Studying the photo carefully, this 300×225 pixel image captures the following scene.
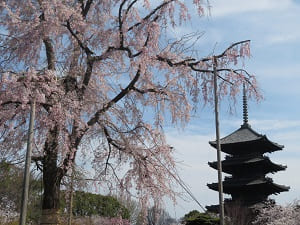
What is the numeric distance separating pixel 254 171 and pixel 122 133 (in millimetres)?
26924

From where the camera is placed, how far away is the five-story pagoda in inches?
1339

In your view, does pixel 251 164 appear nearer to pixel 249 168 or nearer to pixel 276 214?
pixel 249 168

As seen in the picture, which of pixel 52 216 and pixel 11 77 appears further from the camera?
pixel 52 216

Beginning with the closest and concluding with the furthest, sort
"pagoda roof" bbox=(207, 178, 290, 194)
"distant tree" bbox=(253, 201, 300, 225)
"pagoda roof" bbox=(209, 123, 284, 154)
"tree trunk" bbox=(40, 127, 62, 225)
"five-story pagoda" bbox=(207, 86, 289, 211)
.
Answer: "tree trunk" bbox=(40, 127, 62, 225) < "distant tree" bbox=(253, 201, 300, 225) < "pagoda roof" bbox=(207, 178, 290, 194) < "five-story pagoda" bbox=(207, 86, 289, 211) < "pagoda roof" bbox=(209, 123, 284, 154)

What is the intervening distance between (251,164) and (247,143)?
5.70 ft

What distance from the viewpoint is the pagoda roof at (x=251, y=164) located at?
34312 mm

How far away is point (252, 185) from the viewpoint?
33.5 m

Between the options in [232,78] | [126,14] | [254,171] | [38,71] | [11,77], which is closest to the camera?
[11,77]

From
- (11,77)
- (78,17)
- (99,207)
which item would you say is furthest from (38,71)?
(99,207)

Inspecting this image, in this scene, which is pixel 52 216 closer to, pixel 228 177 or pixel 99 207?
pixel 228 177

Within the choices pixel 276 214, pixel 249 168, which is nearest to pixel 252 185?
pixel 249 168

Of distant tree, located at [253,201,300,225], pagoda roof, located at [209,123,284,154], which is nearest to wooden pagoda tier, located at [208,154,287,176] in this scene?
pagoda roof, located at [209,123,284,154]

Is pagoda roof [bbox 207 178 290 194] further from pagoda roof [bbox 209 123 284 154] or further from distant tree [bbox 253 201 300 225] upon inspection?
pagoda roof [bbox 209 123 284 154]

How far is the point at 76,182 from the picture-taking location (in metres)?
10.2
